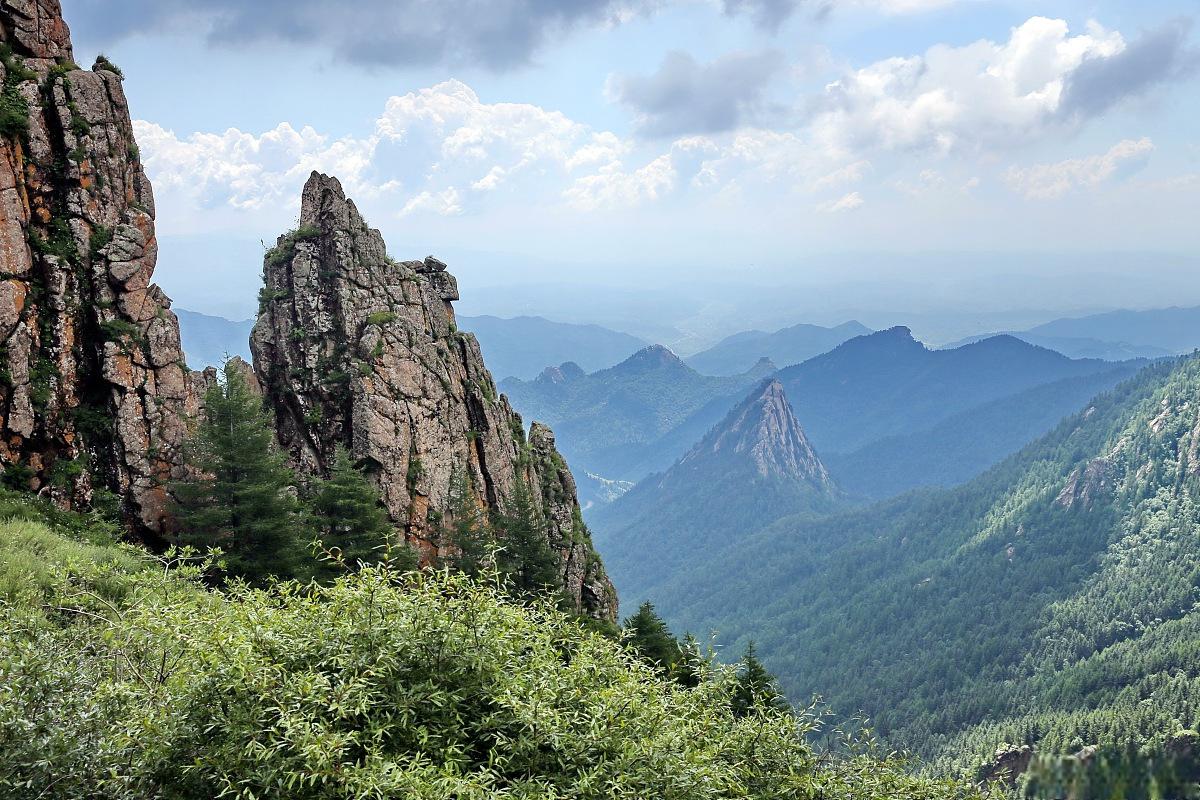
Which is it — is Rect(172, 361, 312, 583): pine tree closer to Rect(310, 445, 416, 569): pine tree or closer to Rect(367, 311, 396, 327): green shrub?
Rect(310, 445, 416, 569): pine tree

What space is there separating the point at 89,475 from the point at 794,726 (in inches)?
1231

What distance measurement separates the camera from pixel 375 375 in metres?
43.4

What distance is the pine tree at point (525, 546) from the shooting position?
44.2m

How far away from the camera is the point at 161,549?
1246 inches

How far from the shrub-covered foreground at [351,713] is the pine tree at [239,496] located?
717 inches

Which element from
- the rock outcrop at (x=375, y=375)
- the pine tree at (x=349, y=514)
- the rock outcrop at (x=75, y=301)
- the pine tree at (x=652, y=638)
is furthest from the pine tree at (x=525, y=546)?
the rock outcrop at (x=75, y=301)

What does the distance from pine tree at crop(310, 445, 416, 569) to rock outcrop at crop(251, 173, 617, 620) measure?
4.98 meters

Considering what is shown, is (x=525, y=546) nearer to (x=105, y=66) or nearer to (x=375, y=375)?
(x=375, y=375)

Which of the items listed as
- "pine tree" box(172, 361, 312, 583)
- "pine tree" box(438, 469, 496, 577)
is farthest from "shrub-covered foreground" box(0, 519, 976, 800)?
"pine tree" box(438, 469, 496, 577)

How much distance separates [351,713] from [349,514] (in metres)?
28.7

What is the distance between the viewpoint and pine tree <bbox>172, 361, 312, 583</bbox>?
30875mm

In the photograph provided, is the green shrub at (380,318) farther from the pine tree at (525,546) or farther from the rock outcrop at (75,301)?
the pine tree at (525,546)

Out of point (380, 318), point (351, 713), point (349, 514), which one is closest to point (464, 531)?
point (349, 514)

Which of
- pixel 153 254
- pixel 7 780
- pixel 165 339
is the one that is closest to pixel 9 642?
pixel 7 780
